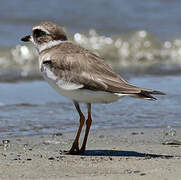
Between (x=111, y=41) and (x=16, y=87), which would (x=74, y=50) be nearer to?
(x=16, y=87)

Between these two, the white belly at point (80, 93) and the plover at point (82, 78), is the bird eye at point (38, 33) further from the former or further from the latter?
the white belly at point (80, 93)

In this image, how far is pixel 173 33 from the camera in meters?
15.8

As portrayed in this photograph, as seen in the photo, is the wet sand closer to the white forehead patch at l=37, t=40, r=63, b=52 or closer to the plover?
the plover

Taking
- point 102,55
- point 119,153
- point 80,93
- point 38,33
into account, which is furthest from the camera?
point 102,55

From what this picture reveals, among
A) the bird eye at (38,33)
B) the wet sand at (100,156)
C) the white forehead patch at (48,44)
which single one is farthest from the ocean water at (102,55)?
the bird eye at (38,33)

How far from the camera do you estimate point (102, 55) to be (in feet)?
48.3

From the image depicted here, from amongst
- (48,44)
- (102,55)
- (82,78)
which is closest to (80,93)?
A: (82,78)

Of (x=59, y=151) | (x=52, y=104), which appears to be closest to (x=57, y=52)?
(x=59, y=151)

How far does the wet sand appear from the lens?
→ 5.03m

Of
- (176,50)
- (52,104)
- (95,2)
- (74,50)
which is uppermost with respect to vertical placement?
(95,2)

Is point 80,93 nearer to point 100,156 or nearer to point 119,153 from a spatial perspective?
point 100,156

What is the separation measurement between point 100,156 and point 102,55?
351 inches

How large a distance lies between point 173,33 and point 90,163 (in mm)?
10800

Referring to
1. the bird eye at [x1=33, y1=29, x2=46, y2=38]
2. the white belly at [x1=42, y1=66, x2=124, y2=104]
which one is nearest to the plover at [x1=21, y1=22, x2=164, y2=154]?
the white belly at [x1=42, y1=66, x2=124, y2=104]
